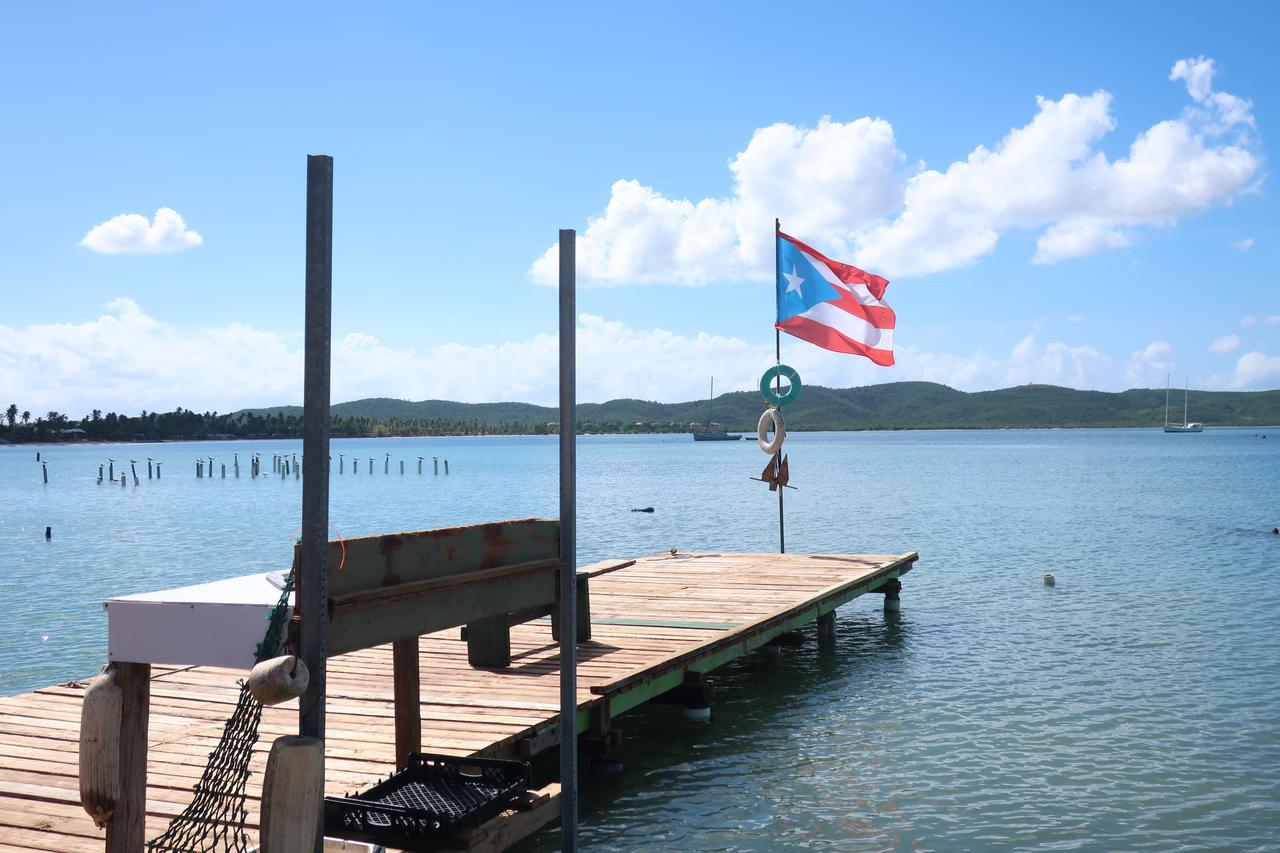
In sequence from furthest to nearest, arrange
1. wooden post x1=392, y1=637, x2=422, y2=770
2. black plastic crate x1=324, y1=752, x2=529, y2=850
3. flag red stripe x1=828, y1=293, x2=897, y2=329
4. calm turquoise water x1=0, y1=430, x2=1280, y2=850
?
flag red stripe x1=828, y1=293, x2=897, y2=329 < calm turquoise water x1=0, y1=430, x2=1280, y2=850 < wooden post x1=392, y1=637, x2=422, y2=770 < black plastic crate x1=324, y1=752, x2=529, y2=850

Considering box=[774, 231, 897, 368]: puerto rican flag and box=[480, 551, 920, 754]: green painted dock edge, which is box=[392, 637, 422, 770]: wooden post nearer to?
box=[480, 551, 920, 754]: green painted dock edge

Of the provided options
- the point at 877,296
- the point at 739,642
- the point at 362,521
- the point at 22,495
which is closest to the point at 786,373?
the point at 877,296

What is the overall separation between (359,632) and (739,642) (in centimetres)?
739

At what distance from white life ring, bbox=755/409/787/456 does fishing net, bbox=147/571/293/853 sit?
1367 cm

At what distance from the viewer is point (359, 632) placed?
5145 millimetres

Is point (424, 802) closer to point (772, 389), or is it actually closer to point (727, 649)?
point (727, 649)

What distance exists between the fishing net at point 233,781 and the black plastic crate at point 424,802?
58 cm

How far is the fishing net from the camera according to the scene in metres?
4.73

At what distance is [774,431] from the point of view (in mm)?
19203

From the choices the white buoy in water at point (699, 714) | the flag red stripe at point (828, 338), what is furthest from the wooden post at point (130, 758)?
the flag red stripe at point (828, 338)

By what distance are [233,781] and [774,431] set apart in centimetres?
1468

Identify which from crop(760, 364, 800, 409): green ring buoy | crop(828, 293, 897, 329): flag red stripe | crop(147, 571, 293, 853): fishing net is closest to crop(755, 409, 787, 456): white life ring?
crop(760, 364, 800, 409): green ring buoy

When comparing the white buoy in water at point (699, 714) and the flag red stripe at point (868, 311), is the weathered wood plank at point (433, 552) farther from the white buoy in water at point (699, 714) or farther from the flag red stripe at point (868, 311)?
the flag red stripe at point (868, 311)

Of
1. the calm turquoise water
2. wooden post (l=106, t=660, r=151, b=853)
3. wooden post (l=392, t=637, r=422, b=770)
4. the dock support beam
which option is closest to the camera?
wooden post (l=106, t=660, r=151, b=853)
